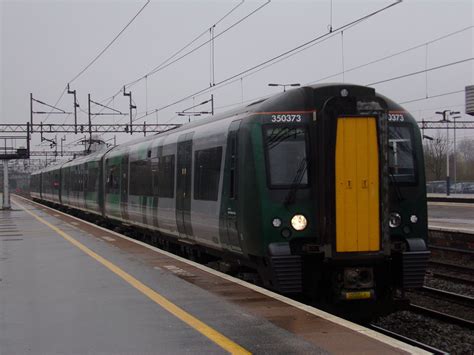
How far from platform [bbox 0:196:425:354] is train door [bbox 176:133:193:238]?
2.65ft

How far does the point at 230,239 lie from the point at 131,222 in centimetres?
840

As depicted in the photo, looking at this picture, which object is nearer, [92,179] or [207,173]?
[207,173]

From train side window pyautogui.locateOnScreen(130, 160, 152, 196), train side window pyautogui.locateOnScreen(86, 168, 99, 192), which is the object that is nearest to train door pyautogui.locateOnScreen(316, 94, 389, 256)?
train side window pyautogui.locateOnScreen(130, 160, 152, 196)

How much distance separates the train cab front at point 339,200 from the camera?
25.3ft

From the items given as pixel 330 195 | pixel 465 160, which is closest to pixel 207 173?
pixel 330 195

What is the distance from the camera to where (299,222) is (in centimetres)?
791

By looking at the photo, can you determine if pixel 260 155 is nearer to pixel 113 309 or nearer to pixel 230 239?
pixel 230 239

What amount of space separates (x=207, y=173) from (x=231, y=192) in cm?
127

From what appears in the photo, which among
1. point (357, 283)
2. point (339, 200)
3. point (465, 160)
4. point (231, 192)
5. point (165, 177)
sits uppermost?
point (465, 160)

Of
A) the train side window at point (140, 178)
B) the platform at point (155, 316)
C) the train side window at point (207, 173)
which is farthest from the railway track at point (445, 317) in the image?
the train side window at point (140, 178)

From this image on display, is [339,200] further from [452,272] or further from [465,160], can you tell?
[465,160]

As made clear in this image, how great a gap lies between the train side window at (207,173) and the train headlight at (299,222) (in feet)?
6.42

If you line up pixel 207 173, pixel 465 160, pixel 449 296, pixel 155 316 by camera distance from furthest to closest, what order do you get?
pixel 465 160, pixel 449 296, pixel 207 173, pixel 155 316

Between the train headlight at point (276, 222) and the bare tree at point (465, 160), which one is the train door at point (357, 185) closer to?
the train headlight at point (276, 222)
